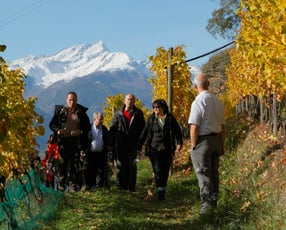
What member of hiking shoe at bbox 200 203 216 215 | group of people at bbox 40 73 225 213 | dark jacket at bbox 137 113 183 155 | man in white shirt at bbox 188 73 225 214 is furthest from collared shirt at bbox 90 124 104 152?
hiking shoe at bbox 200 203 216 215

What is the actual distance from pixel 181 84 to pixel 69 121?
405 inches

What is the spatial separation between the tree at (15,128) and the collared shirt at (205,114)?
2164 millimetres

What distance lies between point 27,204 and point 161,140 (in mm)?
2667

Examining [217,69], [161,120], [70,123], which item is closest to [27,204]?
[70,123]

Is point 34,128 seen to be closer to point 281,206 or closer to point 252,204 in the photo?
point 252,204

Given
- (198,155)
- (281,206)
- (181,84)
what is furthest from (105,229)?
(181,84)

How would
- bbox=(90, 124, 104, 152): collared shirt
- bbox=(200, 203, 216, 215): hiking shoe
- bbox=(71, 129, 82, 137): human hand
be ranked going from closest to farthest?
bbox=(200, 203, 216, 215): hiking shoe < bbox=(71, 129, 82, 137): human hand < bbox=(90, 124, 104, 152): collared shirt

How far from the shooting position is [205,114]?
22.1ft

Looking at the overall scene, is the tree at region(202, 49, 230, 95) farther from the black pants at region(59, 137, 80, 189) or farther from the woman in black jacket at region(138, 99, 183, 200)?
the black pants at region(59, 137, 80, 189)

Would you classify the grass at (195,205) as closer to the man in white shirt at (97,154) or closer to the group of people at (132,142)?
the group of people at (132,142)

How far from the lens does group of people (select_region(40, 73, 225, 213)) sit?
22.1 feet

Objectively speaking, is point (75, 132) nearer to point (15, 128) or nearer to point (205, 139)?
point (205, 139)

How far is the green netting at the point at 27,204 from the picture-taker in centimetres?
690

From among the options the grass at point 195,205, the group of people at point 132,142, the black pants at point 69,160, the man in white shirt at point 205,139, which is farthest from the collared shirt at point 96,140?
the man in white shirt at point 205,139
